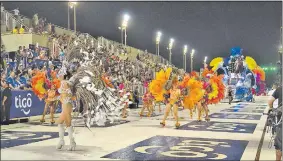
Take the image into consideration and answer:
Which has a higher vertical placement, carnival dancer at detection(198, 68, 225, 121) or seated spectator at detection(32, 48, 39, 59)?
seated spectator at detection(32, 48, 39, 59)

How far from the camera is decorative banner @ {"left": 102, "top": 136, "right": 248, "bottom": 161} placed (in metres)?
7.97

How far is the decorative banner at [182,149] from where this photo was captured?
797 cm

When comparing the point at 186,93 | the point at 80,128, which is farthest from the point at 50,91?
the point at 186,93

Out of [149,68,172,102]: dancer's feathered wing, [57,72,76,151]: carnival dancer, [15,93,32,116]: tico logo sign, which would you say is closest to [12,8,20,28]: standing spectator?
[15,93,32,116]: tico logo sign

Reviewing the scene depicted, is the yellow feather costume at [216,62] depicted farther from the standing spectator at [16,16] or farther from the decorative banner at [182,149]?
the decorative banner at [182,149]

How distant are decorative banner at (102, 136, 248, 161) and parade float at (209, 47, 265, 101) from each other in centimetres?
2845

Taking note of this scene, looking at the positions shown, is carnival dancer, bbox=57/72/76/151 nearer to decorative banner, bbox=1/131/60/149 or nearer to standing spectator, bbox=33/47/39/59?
decorative banner, bbox=1/131/60/149

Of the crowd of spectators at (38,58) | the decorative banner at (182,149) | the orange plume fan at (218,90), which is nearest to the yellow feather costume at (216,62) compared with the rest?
the crowd of spectators at (38,58)

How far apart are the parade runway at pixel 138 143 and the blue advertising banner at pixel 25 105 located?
1.29m

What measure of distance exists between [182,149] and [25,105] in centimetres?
828

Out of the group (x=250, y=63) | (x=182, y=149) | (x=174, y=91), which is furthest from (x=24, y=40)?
(x=250, y=63)

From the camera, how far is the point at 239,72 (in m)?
38.8

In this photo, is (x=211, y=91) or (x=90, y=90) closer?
(x=90, y=90)

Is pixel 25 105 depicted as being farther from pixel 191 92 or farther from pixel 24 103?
pixel 191 92
